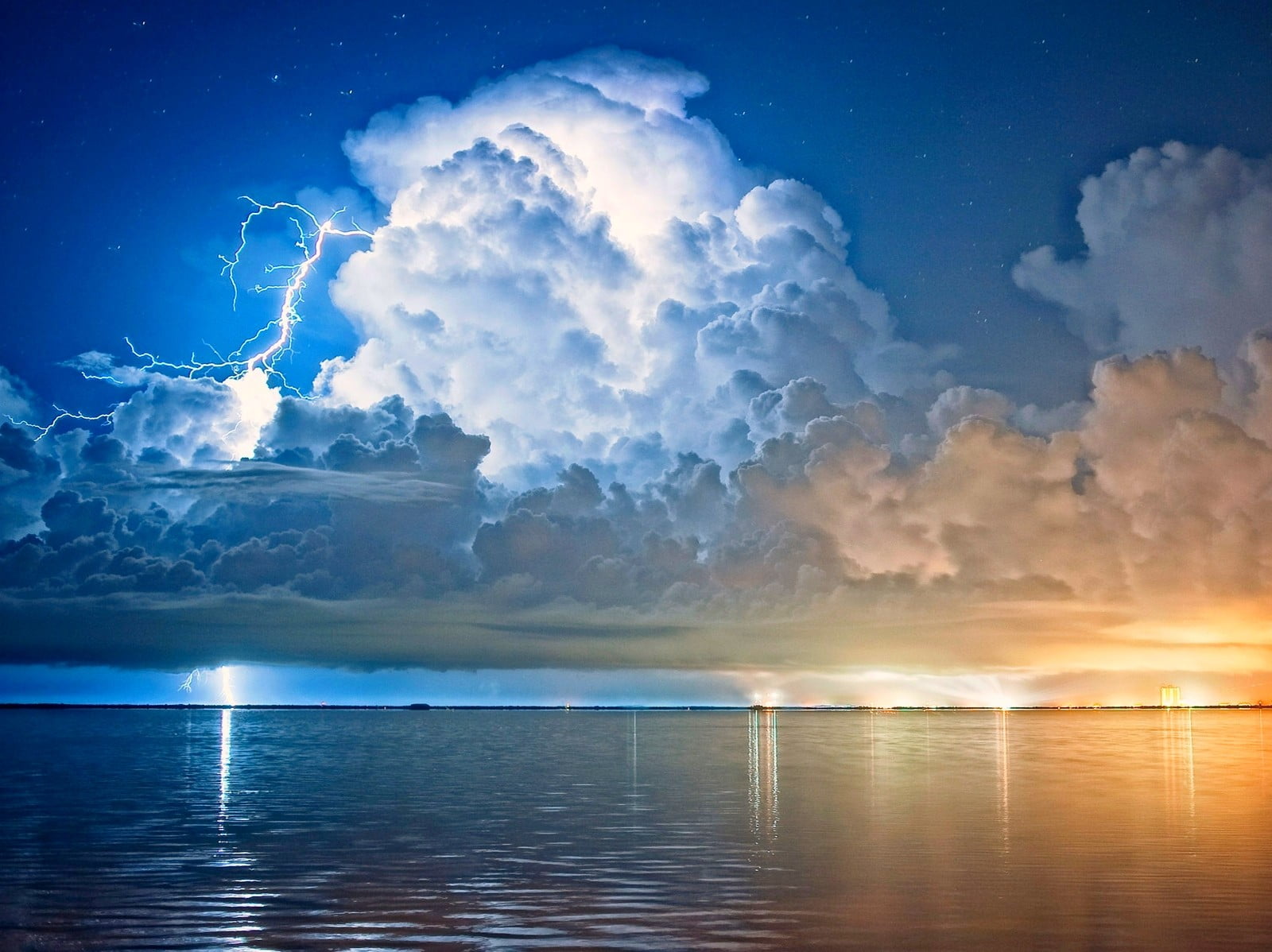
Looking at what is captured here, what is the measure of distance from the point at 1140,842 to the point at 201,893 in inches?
1454

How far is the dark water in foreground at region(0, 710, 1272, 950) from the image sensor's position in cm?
3222

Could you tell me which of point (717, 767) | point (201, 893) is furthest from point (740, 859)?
point (717, 767)

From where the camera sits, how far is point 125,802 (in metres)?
70.7

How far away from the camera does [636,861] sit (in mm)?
45688

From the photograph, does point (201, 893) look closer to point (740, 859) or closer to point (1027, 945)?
point (740, 859)

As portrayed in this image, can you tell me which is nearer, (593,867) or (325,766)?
(593,867)

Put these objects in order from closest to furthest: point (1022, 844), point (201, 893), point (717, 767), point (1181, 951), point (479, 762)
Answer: point (1181, 951) → point (201, 893) → point (1022, 844) → point (717, 767) → point (479, 762)

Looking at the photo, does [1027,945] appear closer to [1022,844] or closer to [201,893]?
[1022,844]

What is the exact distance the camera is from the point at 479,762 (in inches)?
4562

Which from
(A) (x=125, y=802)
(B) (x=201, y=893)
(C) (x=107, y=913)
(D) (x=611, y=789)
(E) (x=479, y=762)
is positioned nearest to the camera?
(C) (x=107, y=913)

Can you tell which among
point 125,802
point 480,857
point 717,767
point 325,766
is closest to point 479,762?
point 325,766

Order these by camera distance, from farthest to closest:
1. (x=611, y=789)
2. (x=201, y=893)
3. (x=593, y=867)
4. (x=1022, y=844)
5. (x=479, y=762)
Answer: (x=479, y=762), (x=611, y=789), (x=1022, y=844), (x=593, y=867), (x=201, y=893)

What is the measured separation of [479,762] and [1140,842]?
75.0 meters

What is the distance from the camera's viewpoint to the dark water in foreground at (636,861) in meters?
32.2
